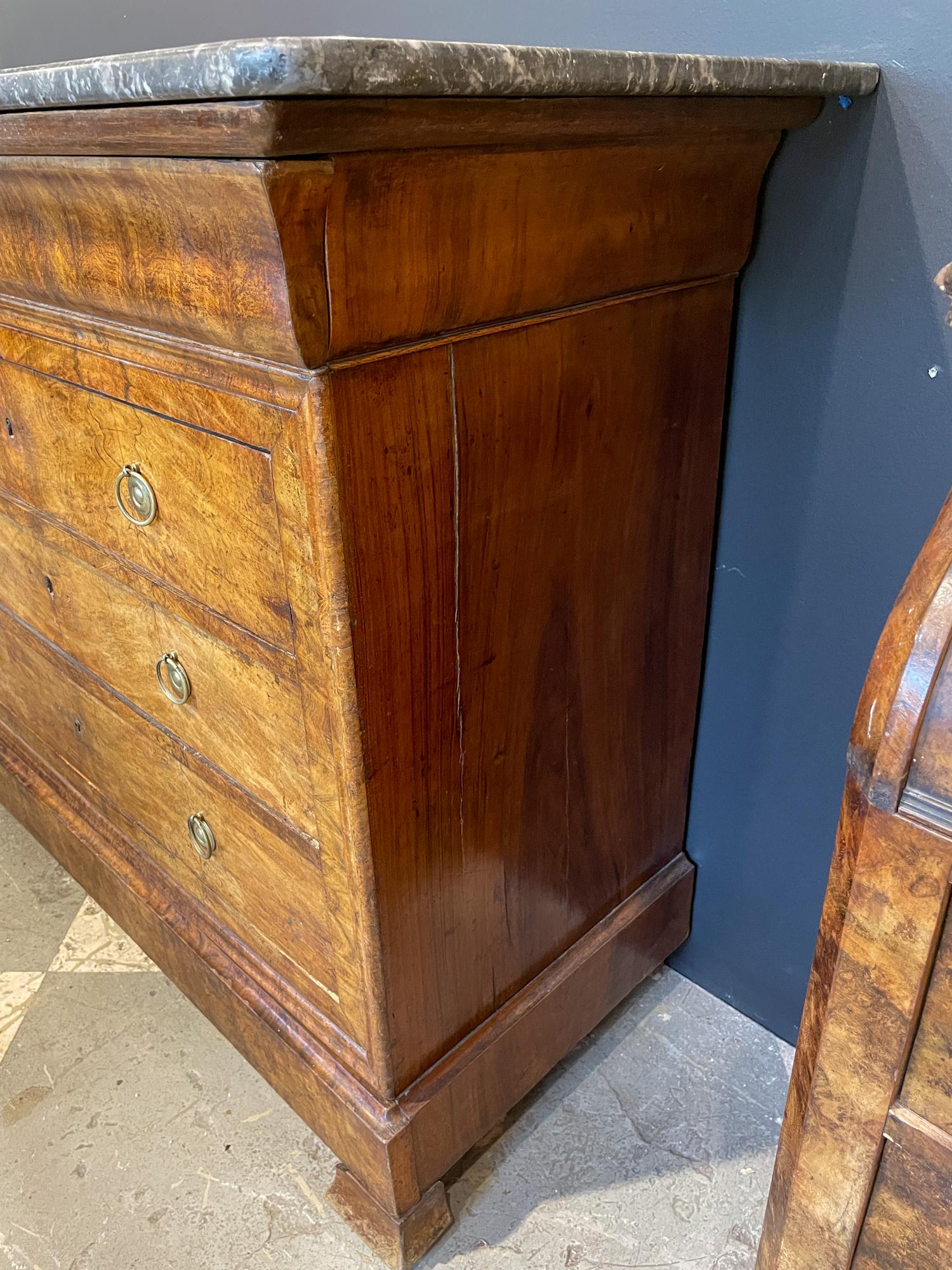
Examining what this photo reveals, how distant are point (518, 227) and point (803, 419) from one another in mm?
401

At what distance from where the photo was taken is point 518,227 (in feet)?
2.27

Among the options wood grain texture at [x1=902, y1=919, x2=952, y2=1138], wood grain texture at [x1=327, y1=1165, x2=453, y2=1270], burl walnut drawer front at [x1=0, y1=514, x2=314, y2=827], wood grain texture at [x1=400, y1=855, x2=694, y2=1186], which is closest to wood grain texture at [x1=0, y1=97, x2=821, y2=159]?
burl walnut drawer front at [x1=0, y1=514, x2=314, y2=827]

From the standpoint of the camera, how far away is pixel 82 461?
95 centimetres

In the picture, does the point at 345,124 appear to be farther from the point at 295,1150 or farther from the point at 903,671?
the point at 295,1150

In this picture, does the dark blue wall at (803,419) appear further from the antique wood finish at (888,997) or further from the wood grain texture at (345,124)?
the antique wood finish at (888,997)

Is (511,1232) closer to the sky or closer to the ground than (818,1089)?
closer to the ground


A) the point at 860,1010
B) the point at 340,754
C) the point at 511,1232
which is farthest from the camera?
the point at 511,1232

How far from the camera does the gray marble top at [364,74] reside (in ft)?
1.59

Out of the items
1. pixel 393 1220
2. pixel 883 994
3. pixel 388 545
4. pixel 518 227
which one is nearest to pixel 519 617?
pixel 388 545

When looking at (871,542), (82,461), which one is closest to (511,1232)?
(871,542)

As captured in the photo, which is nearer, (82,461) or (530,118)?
(530,118)

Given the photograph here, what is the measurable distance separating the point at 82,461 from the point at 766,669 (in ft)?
2.48

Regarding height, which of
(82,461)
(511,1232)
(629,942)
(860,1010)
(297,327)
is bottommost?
(511,1232)

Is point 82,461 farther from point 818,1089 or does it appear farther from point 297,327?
point 818,1089
